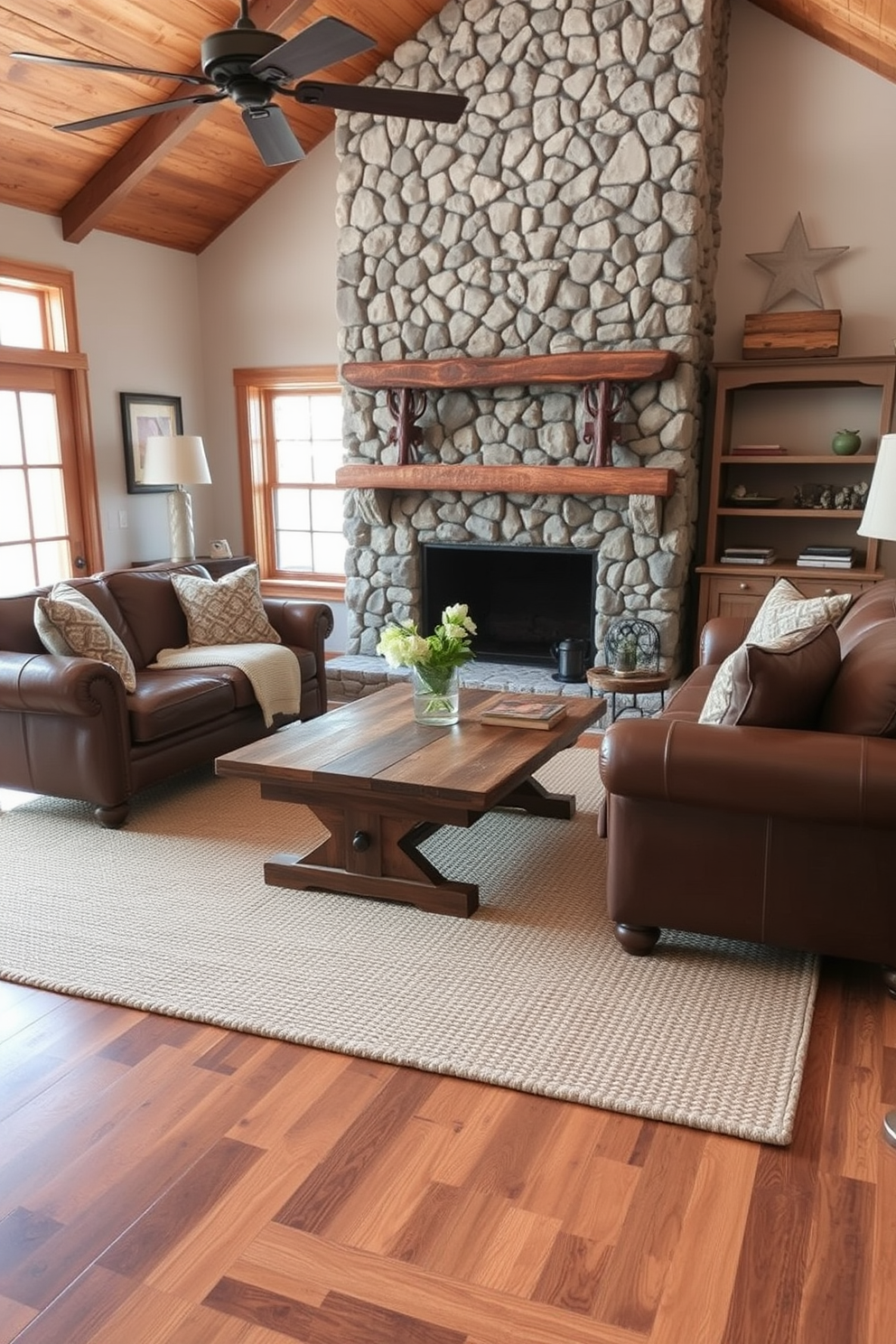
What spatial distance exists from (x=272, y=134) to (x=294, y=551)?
3.98 metres

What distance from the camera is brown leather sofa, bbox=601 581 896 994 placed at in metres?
2.57

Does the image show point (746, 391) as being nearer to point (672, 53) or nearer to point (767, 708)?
point (672, 53)

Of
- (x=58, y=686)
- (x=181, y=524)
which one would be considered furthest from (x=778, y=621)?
(x=181, y=524)

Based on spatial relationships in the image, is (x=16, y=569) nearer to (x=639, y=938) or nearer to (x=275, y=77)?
(x=275, y=77)

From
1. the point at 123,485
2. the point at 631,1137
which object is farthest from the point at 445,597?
the point at 631,1137

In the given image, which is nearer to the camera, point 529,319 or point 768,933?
point 768,933

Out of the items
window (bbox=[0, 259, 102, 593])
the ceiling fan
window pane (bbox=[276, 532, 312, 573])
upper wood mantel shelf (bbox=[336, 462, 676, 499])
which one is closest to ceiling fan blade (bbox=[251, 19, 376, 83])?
the ceiling fan

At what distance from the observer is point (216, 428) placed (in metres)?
7.11

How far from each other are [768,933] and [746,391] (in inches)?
155

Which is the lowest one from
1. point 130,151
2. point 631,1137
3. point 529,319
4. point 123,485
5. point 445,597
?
point 631,1137

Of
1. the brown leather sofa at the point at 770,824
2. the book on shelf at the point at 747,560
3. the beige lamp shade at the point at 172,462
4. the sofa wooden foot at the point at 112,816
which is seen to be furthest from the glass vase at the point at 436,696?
the beige lamp shade at the point at 172,462

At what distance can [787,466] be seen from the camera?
584 cm

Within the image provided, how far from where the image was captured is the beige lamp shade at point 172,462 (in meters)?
6.03

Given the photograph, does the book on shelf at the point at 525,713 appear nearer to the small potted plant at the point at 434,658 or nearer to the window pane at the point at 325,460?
the small potted plant at the point at 434,658
